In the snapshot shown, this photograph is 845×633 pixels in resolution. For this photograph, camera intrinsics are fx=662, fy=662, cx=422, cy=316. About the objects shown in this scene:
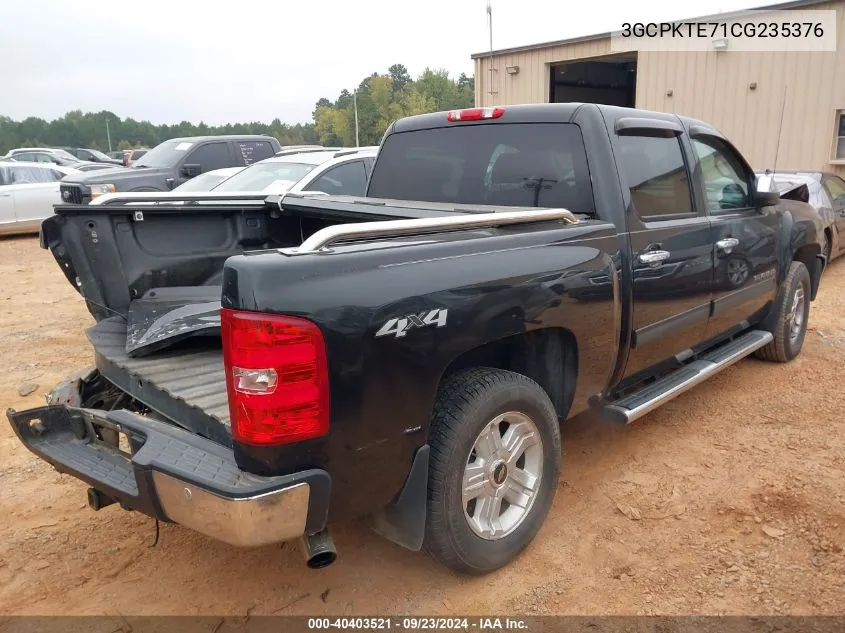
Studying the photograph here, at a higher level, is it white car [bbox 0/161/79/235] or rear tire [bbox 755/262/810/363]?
white car [bbox 0/161/79/235]

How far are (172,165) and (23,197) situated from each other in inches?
140

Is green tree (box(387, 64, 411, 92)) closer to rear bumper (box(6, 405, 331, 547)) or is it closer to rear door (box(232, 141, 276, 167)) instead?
rear door (box(232, 141, 276, 167))

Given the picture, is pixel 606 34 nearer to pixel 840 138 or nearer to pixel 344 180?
pixel 840 138

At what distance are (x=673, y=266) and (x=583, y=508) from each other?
134cm

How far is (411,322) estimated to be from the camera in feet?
7.39

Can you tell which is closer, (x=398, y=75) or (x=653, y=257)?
(x=653, y=257)

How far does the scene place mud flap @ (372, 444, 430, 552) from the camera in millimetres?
2402

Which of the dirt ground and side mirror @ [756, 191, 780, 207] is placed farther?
side mirror @ [756, 191, 780, 207]

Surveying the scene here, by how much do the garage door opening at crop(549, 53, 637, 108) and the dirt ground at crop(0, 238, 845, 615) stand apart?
15.7 m

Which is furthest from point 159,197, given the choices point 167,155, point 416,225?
point 167,155

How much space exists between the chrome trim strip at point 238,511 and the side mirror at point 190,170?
406 inches

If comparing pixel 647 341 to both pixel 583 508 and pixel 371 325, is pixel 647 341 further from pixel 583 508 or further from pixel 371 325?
pixel 371 325

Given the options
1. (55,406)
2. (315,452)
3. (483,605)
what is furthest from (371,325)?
(55,406)

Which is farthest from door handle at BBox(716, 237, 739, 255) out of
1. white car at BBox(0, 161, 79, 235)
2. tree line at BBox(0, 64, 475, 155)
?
tree line at BBox(0, 64, 475, 155)
